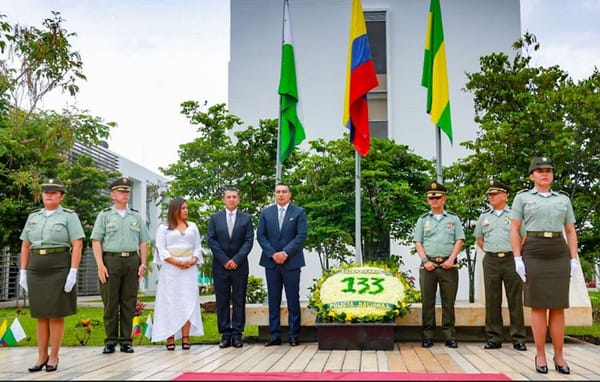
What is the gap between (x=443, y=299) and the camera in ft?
21.2

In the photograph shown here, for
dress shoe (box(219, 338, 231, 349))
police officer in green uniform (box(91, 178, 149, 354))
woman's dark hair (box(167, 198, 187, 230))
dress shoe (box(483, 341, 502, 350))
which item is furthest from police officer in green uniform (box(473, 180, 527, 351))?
police officer in green uniform (box(91, 178, 149, 354))

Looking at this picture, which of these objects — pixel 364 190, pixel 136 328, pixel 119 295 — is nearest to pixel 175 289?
pixel 119 295

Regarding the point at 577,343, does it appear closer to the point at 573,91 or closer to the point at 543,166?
the point at 543,166

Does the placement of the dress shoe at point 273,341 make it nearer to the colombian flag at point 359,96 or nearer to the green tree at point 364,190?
the colombian flag at point 359,96

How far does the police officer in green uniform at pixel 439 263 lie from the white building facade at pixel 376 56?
521 inches

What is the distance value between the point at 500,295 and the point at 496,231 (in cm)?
65

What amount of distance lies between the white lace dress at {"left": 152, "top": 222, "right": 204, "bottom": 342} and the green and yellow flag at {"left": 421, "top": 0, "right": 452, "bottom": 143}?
342cm

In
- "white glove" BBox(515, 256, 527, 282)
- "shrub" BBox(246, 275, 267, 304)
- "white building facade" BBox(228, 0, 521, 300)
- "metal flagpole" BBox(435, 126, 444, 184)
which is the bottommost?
"shrub" BBox(246, 275, 267, 304)

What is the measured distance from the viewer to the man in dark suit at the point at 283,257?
21.4 ft

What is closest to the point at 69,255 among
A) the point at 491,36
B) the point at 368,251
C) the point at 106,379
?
the point at 106,379

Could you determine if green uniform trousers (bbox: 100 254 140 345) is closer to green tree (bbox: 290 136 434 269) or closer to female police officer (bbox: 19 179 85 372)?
female police officer (bbox: 19 179 85 372)

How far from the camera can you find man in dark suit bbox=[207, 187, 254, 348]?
652 cm

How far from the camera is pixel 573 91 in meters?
9.34

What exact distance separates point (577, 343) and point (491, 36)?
15212 mm
